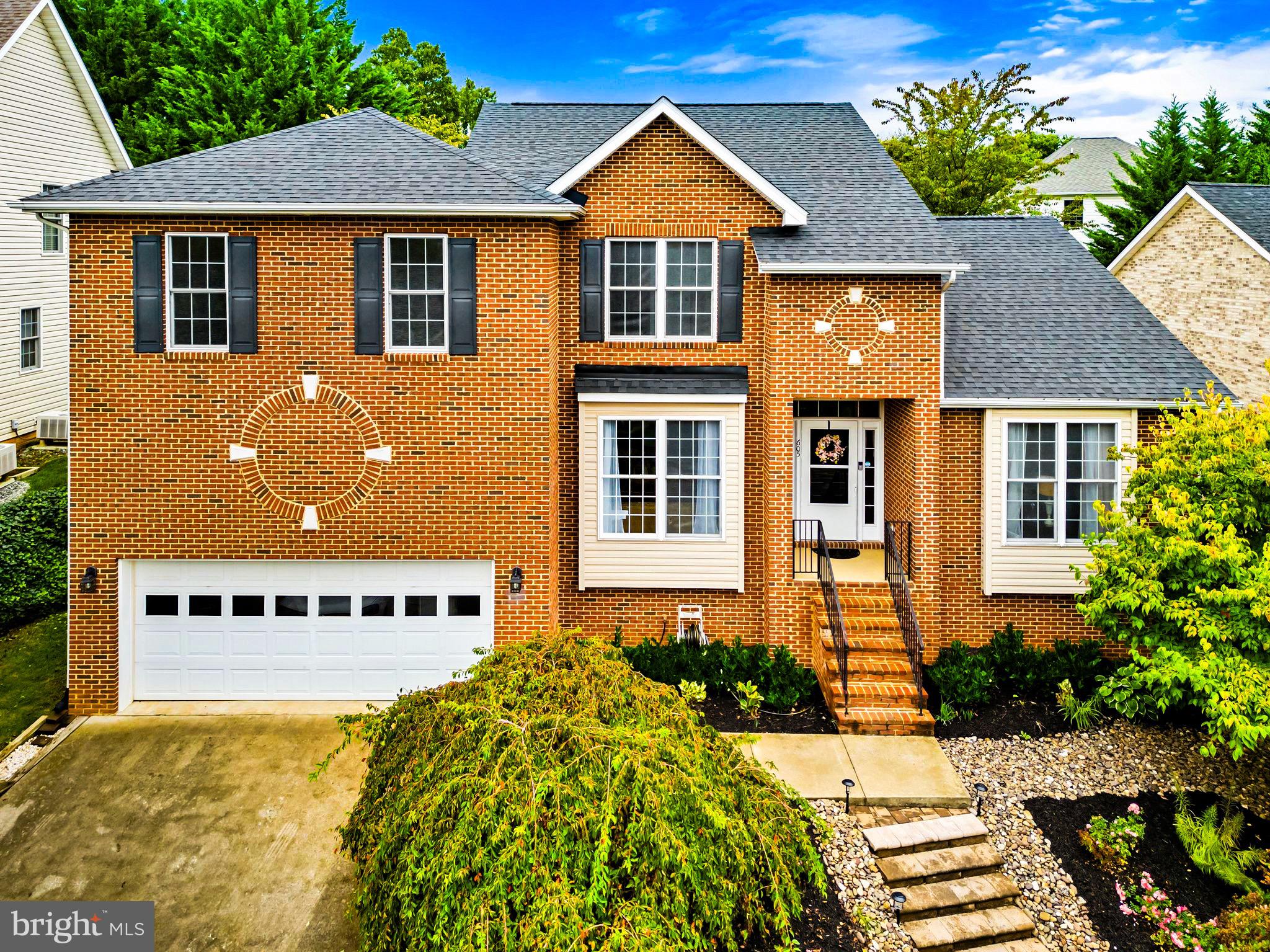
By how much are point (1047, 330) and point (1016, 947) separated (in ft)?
35.2

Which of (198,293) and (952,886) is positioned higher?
(198,293)

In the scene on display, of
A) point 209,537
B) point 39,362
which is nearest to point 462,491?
point 209,537

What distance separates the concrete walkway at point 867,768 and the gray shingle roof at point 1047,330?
5793mm

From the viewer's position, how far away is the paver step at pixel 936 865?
972 centimetres

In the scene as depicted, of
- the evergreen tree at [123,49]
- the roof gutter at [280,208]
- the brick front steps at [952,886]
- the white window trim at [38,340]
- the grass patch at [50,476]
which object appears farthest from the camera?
the evergreen tree at [123,49]

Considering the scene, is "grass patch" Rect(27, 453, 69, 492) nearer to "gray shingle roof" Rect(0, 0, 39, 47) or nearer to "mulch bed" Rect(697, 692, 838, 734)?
"gray shingle roof" Rect(0, 0, 39, 47)

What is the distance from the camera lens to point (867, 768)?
11.7m

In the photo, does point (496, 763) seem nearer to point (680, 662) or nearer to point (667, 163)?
point (680, 662)

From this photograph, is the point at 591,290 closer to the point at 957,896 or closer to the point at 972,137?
the point at 957,896

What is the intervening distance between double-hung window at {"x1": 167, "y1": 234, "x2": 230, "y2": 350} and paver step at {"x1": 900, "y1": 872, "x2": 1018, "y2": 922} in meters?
11.5

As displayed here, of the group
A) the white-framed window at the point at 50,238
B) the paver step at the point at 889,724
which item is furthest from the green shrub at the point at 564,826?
the white-framed window at the point at 50,238

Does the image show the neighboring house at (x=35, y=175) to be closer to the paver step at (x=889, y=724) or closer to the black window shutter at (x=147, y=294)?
the black window shutter at (x=147, y=294)

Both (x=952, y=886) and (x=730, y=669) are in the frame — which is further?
(x=730, y=669)

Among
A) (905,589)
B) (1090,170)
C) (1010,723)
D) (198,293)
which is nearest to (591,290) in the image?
(198,293)
